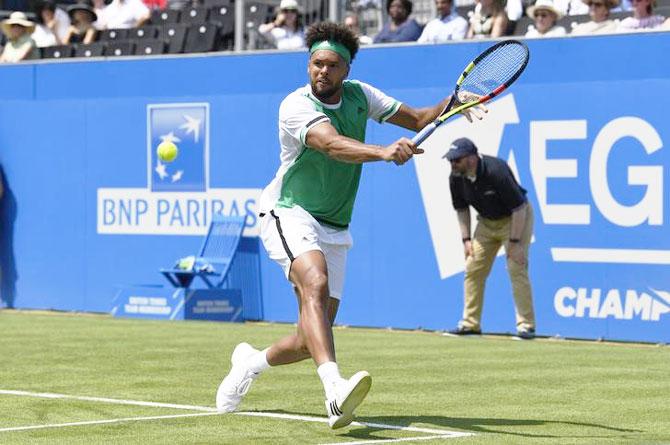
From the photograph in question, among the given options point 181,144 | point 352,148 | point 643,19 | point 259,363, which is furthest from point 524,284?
point 352,148

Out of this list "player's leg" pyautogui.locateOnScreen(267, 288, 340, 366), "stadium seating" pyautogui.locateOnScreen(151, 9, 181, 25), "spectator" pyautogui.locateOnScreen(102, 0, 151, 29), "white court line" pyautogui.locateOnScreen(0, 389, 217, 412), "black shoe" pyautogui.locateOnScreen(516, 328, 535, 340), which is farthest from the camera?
"spectator" pyautogui.locateOnScreen(102, 0, 151, 29)

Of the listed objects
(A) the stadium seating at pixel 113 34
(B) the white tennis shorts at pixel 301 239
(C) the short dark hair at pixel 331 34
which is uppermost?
(A) the stadium seating at pixel 113 34

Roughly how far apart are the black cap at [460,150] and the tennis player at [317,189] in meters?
5.89

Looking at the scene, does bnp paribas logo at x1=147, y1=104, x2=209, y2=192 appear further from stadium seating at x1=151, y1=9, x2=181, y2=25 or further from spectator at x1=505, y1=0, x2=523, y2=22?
spectator at x1=505, y1=0, x2=523, y2=22

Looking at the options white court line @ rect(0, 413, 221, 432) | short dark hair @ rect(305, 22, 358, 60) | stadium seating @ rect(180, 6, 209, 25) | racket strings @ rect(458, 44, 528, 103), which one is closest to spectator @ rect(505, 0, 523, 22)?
stadium seating @ rect(180, 6, 209, 25)

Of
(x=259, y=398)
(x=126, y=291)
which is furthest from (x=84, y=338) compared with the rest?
(x=259, y=398)

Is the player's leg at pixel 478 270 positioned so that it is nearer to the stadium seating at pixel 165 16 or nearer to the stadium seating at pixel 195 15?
the stadium seating at pixel 195 15

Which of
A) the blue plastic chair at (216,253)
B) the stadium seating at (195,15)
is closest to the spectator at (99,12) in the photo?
the stadium seating at (195,15)

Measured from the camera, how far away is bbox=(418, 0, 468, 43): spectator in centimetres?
1698

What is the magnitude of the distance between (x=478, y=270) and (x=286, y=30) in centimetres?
509

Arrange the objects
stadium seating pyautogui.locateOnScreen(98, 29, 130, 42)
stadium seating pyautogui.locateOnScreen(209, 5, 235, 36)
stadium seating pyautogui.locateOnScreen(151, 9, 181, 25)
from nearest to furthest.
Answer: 1. stadium seating pyautogui.locateOnScreen(209, 5, 235, 36)
2. stadium seating pyautogui.locateOnScreen(98, 29, 130, 42)
3. stadium seating pyautogui.locateOnScreen(151, 9, 181, 25)

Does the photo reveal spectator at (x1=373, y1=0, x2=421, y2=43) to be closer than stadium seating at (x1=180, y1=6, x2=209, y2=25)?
Yes

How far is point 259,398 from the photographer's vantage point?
9547mm

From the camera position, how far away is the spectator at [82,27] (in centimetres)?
2125
